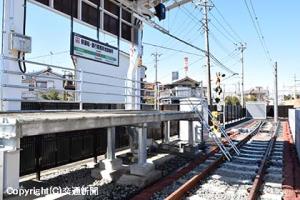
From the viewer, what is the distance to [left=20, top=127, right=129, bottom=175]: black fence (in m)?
8.60

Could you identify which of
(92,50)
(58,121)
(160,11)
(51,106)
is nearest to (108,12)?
(160,11)

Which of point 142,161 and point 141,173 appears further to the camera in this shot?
point 142,161

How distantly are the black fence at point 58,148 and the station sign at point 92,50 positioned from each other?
7.68 ft

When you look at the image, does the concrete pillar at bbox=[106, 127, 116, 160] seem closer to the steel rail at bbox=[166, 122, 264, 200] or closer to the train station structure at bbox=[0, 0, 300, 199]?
the train station structure at bbox=[0, 0, 300, 199]

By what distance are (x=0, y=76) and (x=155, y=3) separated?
32.1ft

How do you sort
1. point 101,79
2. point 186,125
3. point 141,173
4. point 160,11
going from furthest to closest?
point 186,125, point 101,79, point 160,11, point 141,173

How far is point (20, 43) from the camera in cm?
823

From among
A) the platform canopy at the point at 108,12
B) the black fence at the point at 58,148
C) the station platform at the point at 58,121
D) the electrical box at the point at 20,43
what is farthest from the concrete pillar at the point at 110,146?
the platform canopy at the point at 108,12

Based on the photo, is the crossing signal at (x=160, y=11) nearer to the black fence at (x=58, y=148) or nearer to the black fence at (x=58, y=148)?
the black fence at (x=58, y=148)

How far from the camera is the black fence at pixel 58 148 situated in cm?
860

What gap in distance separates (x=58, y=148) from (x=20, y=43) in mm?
3065

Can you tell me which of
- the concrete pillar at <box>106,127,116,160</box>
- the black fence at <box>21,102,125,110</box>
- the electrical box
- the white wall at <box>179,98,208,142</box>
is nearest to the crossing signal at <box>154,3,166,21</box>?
the white wall at <box>179,98,208,142</box>

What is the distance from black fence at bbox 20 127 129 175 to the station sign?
2.34m

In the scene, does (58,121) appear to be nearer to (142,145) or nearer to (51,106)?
(142,145)
